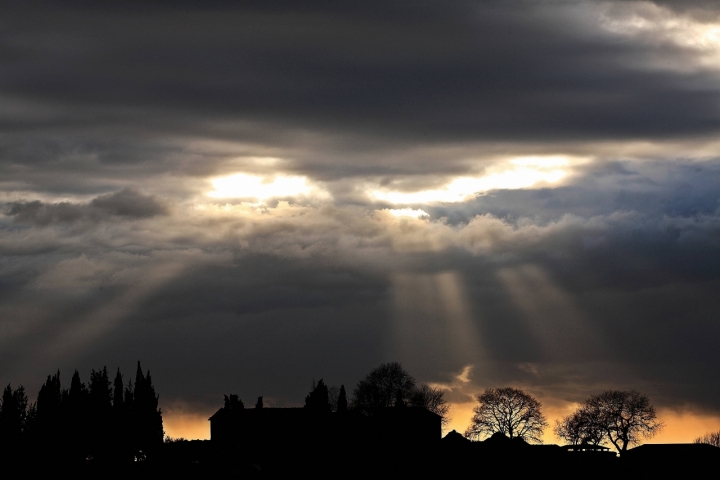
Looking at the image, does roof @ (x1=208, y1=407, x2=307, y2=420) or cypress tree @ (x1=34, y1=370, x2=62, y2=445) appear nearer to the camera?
cypress tree @ (x1=34, y1=370, x2=62, y2=445)

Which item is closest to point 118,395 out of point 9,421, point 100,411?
point 100,411

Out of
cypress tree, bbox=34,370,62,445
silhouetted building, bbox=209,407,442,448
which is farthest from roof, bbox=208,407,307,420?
cypress tree, bbox=34,370,62,445

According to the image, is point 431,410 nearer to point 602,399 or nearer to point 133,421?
point 602,399

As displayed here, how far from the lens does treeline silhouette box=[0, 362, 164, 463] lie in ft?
451

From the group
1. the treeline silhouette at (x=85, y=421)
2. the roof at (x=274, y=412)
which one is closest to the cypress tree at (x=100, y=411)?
the treeline silhouette at (x=85, y=421)

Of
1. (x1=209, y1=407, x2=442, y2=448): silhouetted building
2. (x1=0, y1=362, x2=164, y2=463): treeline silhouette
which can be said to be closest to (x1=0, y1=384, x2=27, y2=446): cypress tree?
(x1=0, y1=362, x2=164, y2=463): treeline silhouette

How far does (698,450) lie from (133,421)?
3168 inches

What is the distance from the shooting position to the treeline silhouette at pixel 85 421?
138 meters

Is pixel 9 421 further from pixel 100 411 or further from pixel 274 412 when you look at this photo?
pixel 274 412

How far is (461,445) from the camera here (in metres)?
146

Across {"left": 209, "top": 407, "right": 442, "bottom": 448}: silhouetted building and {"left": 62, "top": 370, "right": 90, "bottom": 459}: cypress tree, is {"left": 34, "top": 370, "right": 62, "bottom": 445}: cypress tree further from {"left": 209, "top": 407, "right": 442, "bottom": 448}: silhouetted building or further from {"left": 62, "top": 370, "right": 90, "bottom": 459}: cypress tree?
{"left": 209, "top": 407, "right": 442, "bottom": 448}: silhouetted building

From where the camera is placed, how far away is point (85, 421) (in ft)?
491

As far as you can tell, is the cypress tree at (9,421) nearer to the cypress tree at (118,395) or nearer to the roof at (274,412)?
the cypress tree at (118,395)

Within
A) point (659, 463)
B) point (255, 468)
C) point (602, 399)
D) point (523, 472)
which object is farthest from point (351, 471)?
point (602, 399)
